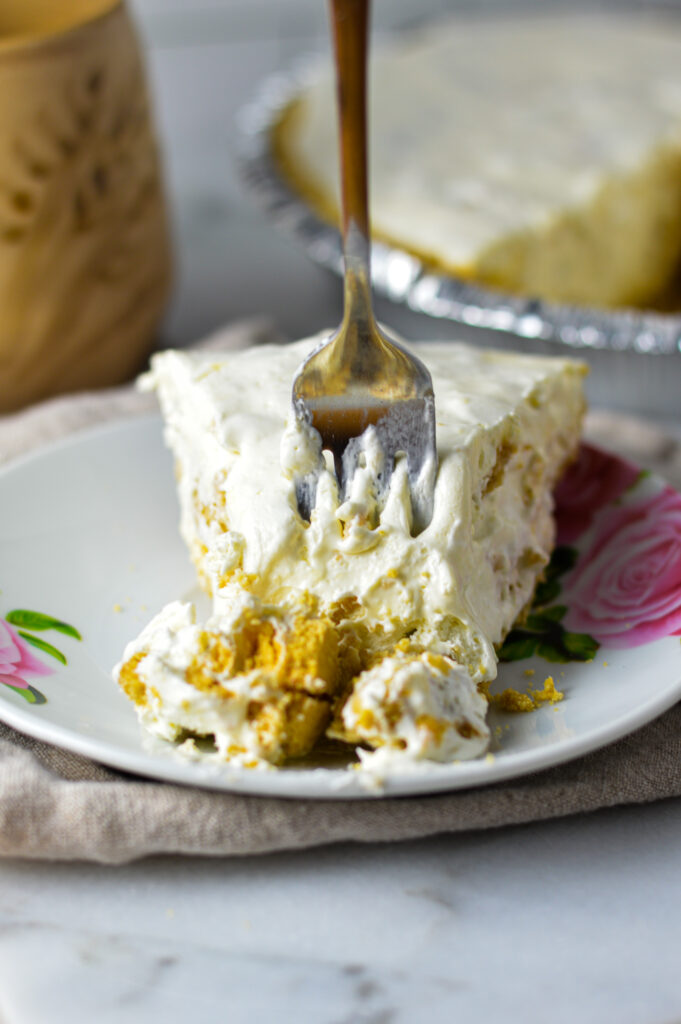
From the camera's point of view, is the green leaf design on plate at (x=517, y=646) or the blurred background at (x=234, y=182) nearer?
the green leaf design on plate at (x=517, y=646)

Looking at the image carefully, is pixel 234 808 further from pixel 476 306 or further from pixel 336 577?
pixel 476 306

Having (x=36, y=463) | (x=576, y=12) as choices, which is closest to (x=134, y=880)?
(x=36, y=463)

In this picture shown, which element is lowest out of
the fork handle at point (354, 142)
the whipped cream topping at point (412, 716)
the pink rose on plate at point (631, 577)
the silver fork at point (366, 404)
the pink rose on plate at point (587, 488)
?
the pink rose on plate at point (587, 488)

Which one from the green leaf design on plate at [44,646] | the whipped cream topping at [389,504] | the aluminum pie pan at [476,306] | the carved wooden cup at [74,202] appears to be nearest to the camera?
the whipped cream topping at [389,504]

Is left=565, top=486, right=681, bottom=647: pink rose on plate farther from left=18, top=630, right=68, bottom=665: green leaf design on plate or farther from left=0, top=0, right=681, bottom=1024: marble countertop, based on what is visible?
left=18, top=630, right=68, bottom=665: green leaf design on plate

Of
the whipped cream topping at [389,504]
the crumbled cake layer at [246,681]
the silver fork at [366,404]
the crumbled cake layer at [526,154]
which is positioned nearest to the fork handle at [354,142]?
the silver fork at [366,404]

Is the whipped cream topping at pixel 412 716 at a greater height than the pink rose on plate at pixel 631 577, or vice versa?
the whipped cream topping at pixel 412 716

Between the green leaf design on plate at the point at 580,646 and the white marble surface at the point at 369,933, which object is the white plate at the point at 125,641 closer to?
the green leaf design on plate at the point at 580,646
